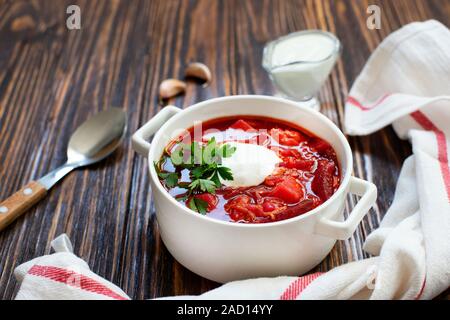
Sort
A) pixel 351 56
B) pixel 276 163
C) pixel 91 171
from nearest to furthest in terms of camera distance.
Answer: pixel 276 163 → pixel 91 171 → pixel 351 56

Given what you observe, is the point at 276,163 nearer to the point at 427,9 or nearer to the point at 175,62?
the point at 175,62

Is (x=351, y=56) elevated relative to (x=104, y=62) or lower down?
lower down

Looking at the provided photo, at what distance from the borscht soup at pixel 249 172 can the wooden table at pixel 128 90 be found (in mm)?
208

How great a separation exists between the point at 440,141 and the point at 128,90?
1080mm

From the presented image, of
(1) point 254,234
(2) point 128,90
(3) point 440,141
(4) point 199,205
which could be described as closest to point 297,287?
(1) point 254,234

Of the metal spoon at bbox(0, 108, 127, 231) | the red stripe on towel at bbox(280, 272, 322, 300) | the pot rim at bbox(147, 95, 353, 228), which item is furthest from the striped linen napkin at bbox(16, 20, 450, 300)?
the metal spoon at bbox(0, 108, 127, 231)

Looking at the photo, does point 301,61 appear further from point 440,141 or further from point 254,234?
point 254,234

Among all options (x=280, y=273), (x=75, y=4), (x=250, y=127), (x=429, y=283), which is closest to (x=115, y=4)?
(x=75, y=4)

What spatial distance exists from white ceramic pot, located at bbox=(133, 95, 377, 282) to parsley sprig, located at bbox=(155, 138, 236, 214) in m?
0.05

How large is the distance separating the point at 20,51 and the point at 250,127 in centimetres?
116

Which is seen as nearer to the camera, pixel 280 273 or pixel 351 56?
pixel 280 273

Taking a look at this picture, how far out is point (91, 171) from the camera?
1.94 metres

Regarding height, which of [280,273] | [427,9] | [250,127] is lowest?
[427,9]

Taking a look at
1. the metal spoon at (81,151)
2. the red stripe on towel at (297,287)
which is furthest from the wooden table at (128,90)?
the red stripe on towel at (297,287)
